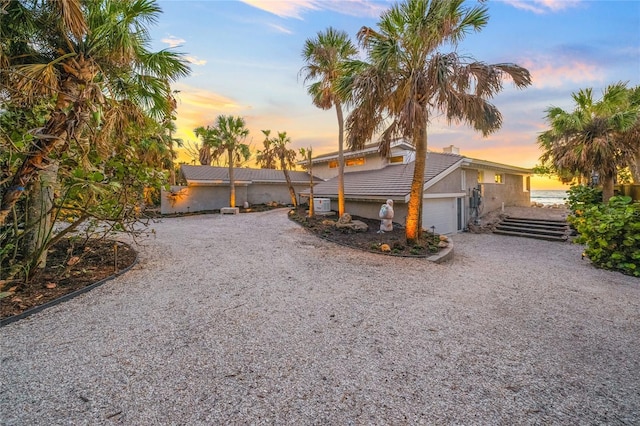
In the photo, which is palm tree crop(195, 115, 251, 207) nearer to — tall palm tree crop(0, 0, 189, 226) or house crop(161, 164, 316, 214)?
house crop(161, 164, 316, 214)

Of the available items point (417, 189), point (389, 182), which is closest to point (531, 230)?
point (389, 182)

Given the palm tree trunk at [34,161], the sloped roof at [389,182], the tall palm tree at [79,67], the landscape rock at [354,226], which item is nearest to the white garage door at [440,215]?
the sloped roof at [389,182]

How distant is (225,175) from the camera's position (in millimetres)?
21156

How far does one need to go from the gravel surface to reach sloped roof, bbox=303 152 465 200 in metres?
5.82

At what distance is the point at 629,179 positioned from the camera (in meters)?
17.2

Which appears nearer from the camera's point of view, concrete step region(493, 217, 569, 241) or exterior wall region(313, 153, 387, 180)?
concrete step region(493, 217, 569, 241)

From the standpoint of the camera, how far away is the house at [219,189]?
18469mm

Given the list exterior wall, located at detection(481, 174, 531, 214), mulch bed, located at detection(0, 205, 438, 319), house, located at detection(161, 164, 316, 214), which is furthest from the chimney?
house, located at detection(161, 164, 316, 214)

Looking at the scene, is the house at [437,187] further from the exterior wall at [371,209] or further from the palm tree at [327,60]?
the palm tree at [327,60]

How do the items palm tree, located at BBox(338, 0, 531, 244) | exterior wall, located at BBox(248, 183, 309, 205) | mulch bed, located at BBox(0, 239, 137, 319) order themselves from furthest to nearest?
exterior wall, located at BBox(248, 183, 309, 205)
palm tree, located at BBox(338, 0, 531, 244)
mulch bed, located at BBox(0, 239, 137, 319)

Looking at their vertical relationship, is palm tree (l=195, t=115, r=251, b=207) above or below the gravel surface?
above

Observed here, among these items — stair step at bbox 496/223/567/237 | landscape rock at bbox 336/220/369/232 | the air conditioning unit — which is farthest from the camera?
the air conditioning unit

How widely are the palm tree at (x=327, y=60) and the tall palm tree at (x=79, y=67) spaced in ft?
22.2

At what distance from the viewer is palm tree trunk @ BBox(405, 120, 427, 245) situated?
789cm
